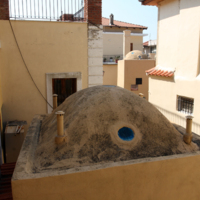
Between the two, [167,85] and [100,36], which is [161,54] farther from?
[100,36]

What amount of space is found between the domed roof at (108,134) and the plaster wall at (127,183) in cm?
41

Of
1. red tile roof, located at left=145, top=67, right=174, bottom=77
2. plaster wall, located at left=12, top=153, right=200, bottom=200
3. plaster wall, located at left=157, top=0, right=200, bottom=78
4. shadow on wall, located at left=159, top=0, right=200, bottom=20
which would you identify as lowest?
plaster wall, located at left=12, top=153, right=200, bottom=200

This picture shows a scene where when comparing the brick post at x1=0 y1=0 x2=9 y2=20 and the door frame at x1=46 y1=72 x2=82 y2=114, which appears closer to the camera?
the brick post at x1=0 y1=0 x2=9 y2=20

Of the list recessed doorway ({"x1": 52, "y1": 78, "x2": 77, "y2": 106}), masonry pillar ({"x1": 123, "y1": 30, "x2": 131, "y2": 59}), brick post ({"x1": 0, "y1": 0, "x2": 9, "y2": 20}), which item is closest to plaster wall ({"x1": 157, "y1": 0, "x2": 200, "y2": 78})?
recessed doorway ({"x1": 52, "y1": 78, "x2": 77, "y2": 106})

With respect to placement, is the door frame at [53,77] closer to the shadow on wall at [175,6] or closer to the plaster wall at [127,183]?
the shadow on wall at [175,6]

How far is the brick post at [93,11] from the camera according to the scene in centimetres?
948

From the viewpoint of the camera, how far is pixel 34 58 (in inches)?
361

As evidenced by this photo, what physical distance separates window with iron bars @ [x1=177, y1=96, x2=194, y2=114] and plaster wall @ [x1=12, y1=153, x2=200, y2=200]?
235 inches

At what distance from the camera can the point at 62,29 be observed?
30.7 ft

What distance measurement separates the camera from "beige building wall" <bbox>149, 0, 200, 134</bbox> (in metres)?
9.88

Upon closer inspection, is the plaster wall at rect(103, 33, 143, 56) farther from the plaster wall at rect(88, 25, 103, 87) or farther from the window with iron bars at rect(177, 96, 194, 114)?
the plaster wall at rect(88, 25, 103, 87)

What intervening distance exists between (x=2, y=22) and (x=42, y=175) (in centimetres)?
677

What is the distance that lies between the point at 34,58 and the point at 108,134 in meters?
5.51

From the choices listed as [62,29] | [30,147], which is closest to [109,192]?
[30,147]
